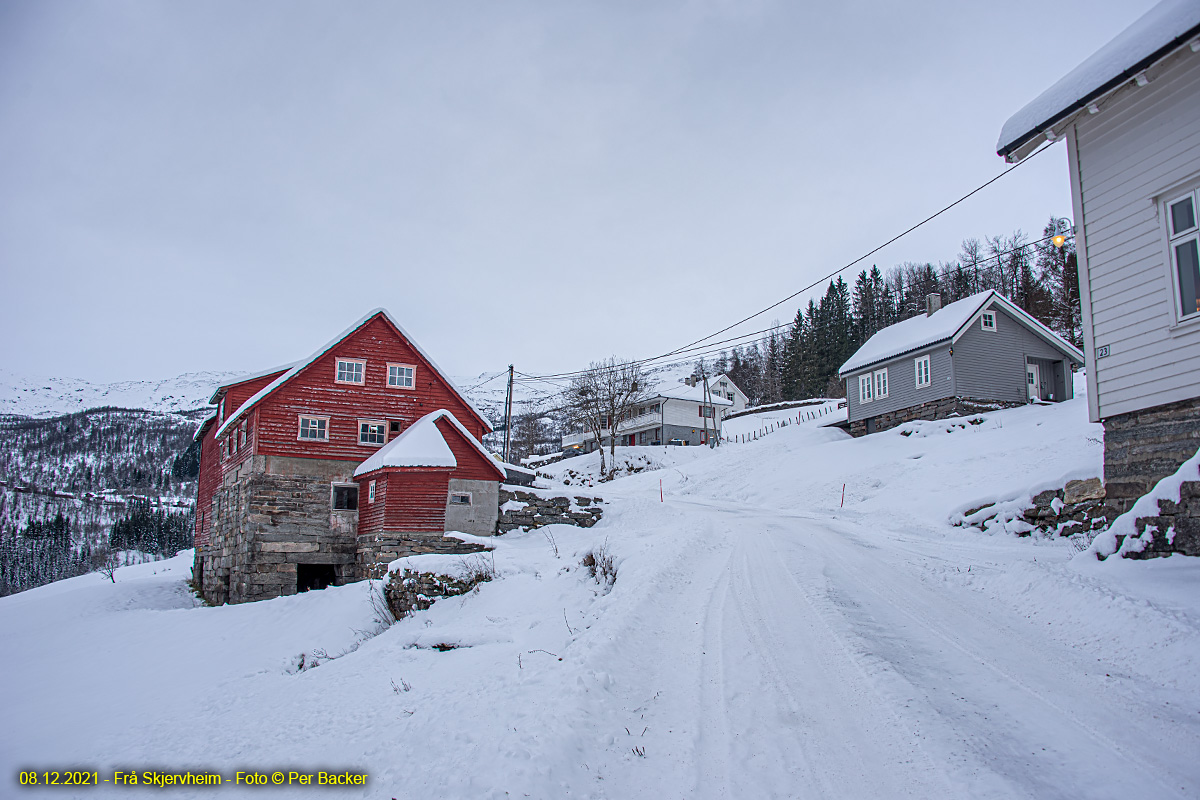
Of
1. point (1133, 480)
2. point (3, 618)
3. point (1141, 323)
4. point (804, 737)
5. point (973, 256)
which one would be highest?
point (973, 256)

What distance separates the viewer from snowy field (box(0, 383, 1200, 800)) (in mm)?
4477

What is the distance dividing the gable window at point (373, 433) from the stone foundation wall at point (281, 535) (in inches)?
92.4

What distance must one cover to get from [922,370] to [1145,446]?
2500 cm

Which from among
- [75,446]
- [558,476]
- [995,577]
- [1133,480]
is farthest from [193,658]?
[75,446]

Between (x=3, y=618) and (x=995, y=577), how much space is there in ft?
108

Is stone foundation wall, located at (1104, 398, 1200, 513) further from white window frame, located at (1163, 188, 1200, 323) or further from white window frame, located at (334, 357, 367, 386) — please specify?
white window frame, located at (334, 357, 367, 386)

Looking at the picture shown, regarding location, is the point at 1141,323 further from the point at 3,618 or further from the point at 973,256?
the point at 973,256

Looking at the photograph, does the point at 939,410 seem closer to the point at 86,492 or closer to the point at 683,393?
the point at 683,393

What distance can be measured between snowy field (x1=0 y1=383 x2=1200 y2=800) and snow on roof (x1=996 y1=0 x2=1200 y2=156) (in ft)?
22.5

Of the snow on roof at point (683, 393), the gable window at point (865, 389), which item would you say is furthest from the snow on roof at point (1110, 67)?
the snow on roof at point (683, 393)

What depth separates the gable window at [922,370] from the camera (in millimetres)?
32781

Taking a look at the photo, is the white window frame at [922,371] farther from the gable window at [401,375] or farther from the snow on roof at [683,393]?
the snow on roof at [683,393]

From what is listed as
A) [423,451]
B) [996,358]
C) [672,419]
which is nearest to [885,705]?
[423,451]

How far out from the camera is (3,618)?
24.1m
